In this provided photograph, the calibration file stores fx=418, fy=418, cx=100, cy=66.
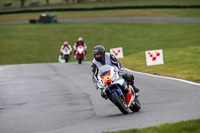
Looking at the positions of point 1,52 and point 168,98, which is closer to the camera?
point 168,98

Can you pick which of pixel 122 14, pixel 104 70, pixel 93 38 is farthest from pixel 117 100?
pixel 122 14

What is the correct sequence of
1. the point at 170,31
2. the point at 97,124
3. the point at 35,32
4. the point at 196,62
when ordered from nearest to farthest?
1. the point at 97,124
2. the point at 196,62
3. the point at 170,31
4. the point at 35,32

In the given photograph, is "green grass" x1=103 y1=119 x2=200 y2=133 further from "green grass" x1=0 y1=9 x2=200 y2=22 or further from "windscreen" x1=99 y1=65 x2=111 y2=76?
"green grass" x1=0 y1=9 x2=200 y2=22

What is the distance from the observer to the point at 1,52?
43.1m

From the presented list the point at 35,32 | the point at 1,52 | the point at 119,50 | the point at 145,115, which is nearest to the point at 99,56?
the point at 145,115

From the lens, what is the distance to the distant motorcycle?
2754cm

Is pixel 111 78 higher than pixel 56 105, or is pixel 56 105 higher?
pixel 111 78

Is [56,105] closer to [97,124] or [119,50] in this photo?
[97,124]

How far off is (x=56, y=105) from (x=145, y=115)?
3.50m

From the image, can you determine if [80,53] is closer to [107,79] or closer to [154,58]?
[154,58]

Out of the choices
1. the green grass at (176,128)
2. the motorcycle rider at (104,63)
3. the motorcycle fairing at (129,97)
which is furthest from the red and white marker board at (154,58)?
the green grass at (176,128)

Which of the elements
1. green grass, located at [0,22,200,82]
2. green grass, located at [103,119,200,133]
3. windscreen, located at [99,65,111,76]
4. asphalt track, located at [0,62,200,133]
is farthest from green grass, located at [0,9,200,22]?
green grass, located at [103,119,200,133]

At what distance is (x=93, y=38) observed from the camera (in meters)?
49.0

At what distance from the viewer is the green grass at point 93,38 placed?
41125 mm
